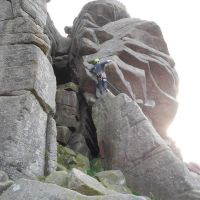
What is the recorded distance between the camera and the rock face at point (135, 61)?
2311 centimetres

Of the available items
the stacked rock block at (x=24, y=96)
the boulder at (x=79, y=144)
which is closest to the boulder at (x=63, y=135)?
the boulder at (x=79, y=144)

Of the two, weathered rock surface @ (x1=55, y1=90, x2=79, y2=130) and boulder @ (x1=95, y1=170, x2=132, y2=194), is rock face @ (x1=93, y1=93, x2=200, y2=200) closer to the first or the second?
boulder @ (x1=95, y1=170, x2=132, y2=194)

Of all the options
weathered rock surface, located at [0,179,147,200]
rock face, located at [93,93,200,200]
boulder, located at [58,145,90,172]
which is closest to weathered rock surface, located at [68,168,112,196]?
weathered rock surface, located at [0,179,147,200]

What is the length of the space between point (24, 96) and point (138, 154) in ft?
18.1

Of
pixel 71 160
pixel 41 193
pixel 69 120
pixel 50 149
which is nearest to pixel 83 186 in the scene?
pixel 41 193

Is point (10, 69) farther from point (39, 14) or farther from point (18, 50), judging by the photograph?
point (39, 14)

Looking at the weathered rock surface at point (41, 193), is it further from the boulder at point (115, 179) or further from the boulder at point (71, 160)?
the boulder at point (71, 160)

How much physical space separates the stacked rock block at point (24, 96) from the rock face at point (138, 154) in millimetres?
3793

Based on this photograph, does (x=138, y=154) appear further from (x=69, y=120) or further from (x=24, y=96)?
(x=69, y=120)

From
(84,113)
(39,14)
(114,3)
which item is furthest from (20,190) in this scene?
(114,3)

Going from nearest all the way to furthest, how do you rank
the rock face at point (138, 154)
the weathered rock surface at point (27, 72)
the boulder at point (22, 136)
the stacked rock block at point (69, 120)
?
the boulder at point (22, 136) < the weathered rock surface at point (27, 72) < the rock face at point (138, 154) < the stacked rock block at point (69, 120)

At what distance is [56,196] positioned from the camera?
822cm

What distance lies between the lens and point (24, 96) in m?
12.1

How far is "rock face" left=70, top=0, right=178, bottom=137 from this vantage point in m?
23.1
